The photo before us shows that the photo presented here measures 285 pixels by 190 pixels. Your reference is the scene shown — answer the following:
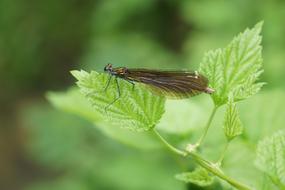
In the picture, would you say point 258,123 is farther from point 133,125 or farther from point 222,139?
point 133,125

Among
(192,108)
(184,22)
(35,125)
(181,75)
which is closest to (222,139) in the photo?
(192,108)

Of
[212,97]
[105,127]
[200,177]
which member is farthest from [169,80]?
[105,127]

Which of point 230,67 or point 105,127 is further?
point 105,127

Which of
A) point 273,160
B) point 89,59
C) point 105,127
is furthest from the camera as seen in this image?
point 89,59

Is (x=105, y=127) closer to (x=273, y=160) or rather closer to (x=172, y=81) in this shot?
(x=172, y=81)

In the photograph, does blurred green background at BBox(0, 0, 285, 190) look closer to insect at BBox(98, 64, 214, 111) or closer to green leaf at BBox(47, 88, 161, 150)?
green leaf at BBox(47, 88, 161, 150)

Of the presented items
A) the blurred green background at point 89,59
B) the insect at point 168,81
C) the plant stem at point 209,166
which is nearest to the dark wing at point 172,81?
the insect at point 168,81

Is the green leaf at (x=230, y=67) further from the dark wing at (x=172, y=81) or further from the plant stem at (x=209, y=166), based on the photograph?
the plant stem at (x=209, y=166)
